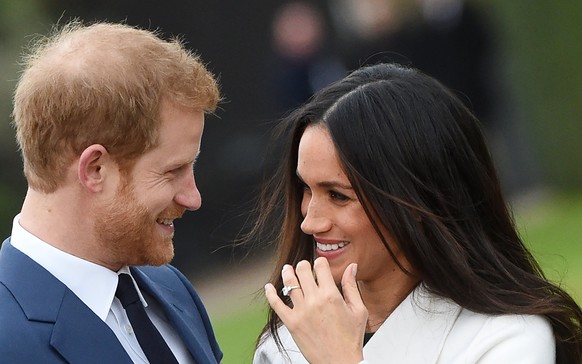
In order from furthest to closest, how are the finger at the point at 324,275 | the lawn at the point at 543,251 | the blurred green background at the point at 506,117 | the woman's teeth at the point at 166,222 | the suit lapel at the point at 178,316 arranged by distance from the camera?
the blurred green background at the point at 506,117, the lawn at the point at 543,251, the suit lapel at the point at 178,316, the woman's teeth at the point at 166,222, the finger at the point at 324,275

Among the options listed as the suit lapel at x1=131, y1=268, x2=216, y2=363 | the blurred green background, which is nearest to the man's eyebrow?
the suit lapel at x1=131, y1=268, x2=216, y2=363

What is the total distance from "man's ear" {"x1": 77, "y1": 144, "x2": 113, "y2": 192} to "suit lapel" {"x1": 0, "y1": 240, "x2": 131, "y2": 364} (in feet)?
0.87

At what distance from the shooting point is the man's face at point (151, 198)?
3580 millimetres

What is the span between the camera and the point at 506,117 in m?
13.0

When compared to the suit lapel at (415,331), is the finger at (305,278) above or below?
above

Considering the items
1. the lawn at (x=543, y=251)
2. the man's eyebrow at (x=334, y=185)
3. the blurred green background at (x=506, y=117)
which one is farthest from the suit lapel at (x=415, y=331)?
the blurred green background at (x=506, y=117)

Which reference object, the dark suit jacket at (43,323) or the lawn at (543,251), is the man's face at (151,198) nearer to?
the dark suit jacket at (43,323)

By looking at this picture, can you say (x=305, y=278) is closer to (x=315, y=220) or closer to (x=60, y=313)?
(x=315, y=220)

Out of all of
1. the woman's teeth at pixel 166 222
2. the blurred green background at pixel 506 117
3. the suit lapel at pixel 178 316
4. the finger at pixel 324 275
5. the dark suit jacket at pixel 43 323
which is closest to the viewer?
the dark suit jacket at pixel 43 323

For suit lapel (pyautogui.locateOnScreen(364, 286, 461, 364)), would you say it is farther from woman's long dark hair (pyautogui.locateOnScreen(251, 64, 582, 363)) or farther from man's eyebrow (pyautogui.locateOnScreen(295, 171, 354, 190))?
man's eyebrow (pyautogui.locateOnScreen(295, 171, 354, 190))

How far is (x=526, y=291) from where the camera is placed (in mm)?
3910

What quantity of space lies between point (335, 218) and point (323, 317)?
1.32 ft

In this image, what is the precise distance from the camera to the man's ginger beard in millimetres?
3564

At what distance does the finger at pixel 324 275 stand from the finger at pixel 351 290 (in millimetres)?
54
